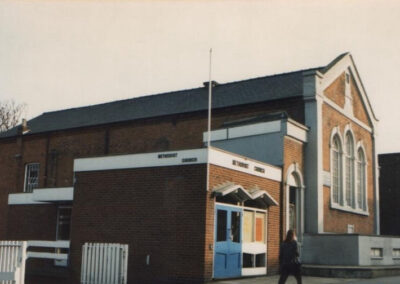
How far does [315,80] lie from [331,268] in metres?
8.48

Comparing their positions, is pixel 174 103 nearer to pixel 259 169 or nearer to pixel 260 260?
pixel 259 169

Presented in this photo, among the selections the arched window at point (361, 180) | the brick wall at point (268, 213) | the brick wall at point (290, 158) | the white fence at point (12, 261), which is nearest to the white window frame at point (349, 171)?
the arched window at point (361, 180)

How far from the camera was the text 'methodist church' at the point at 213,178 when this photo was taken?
55.2 feet

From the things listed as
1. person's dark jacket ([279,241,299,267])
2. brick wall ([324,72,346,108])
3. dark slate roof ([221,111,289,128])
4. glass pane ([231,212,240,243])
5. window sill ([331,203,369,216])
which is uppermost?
brick wall ([324,72,346,108])

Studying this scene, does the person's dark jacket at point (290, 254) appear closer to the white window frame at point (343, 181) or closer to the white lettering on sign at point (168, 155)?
the white lettering on sign at point (168, 155)

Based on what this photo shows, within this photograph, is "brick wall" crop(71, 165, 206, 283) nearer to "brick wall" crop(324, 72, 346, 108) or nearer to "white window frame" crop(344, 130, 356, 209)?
"brick wall" crop(324, 72, 346, 108)

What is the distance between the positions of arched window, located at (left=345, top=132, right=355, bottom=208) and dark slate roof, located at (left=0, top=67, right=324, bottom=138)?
4.47 meters

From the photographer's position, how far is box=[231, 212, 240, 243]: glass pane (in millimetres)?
17719

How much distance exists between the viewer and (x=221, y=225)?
17.1 metres

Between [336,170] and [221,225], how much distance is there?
1046 cm

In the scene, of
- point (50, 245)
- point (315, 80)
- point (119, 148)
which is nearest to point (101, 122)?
point (119, 148)

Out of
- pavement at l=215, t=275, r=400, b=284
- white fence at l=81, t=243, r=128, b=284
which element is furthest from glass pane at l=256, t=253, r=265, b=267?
white fence at l=81, t=243, r=128, b=284

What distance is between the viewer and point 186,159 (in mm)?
16844

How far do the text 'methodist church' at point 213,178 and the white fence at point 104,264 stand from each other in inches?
43.2
